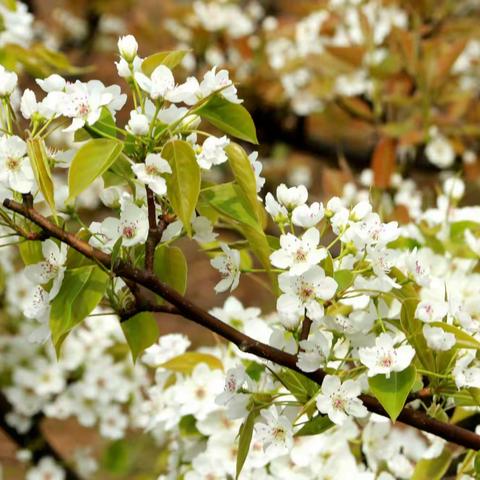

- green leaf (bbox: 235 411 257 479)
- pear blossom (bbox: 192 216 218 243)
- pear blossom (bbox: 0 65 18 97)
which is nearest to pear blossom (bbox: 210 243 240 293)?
pear blossom (bbox: 192 216 218 243)

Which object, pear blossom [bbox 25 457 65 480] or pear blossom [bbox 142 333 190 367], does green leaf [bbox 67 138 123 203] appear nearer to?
pear blossom [bbox 142 333 190 367]

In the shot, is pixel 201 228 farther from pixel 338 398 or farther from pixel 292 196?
pixel 338 398

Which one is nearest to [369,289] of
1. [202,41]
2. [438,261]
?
[438,261]

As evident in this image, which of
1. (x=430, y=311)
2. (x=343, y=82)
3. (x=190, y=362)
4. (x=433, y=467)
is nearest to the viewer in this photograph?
(x=430, y=311)

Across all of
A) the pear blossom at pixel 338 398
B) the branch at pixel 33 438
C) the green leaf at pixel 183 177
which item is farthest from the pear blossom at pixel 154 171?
the branch at pixel 33 438

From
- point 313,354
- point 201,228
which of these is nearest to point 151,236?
point 201,228
